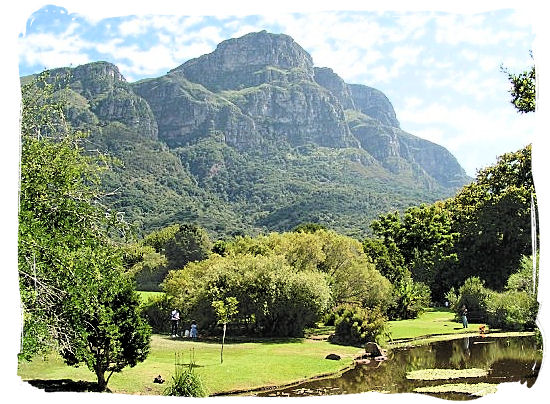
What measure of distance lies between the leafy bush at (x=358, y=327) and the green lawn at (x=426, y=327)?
4.38 ft

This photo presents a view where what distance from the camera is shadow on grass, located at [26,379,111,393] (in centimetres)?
516

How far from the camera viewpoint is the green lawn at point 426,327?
51.3 feet

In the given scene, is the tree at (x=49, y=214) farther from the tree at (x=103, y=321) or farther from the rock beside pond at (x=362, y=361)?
the rock beside pond at (x=362, y=361)

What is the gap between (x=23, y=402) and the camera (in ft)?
14.8

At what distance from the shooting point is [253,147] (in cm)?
7050

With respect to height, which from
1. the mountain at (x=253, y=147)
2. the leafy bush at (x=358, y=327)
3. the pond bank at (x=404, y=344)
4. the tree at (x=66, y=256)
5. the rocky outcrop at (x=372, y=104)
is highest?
the rocky outcrop at (x=372, y=104)

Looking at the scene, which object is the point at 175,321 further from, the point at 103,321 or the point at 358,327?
the point at 103,321

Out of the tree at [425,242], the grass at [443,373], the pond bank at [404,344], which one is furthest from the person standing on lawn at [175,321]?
the tree at [425,242]

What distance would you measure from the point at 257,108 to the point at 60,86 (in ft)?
270

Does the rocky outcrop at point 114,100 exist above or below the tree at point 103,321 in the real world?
above

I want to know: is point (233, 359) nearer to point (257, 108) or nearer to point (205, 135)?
point (205, 135)

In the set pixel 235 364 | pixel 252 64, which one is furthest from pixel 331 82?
pixel 235 364

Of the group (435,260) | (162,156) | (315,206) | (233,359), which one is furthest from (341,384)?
(162,156)

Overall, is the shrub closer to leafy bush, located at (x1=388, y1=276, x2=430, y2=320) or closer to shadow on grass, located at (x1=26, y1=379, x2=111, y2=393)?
shadow on grass, located at (x1=26, y1=379, x2=111, y2=393)
